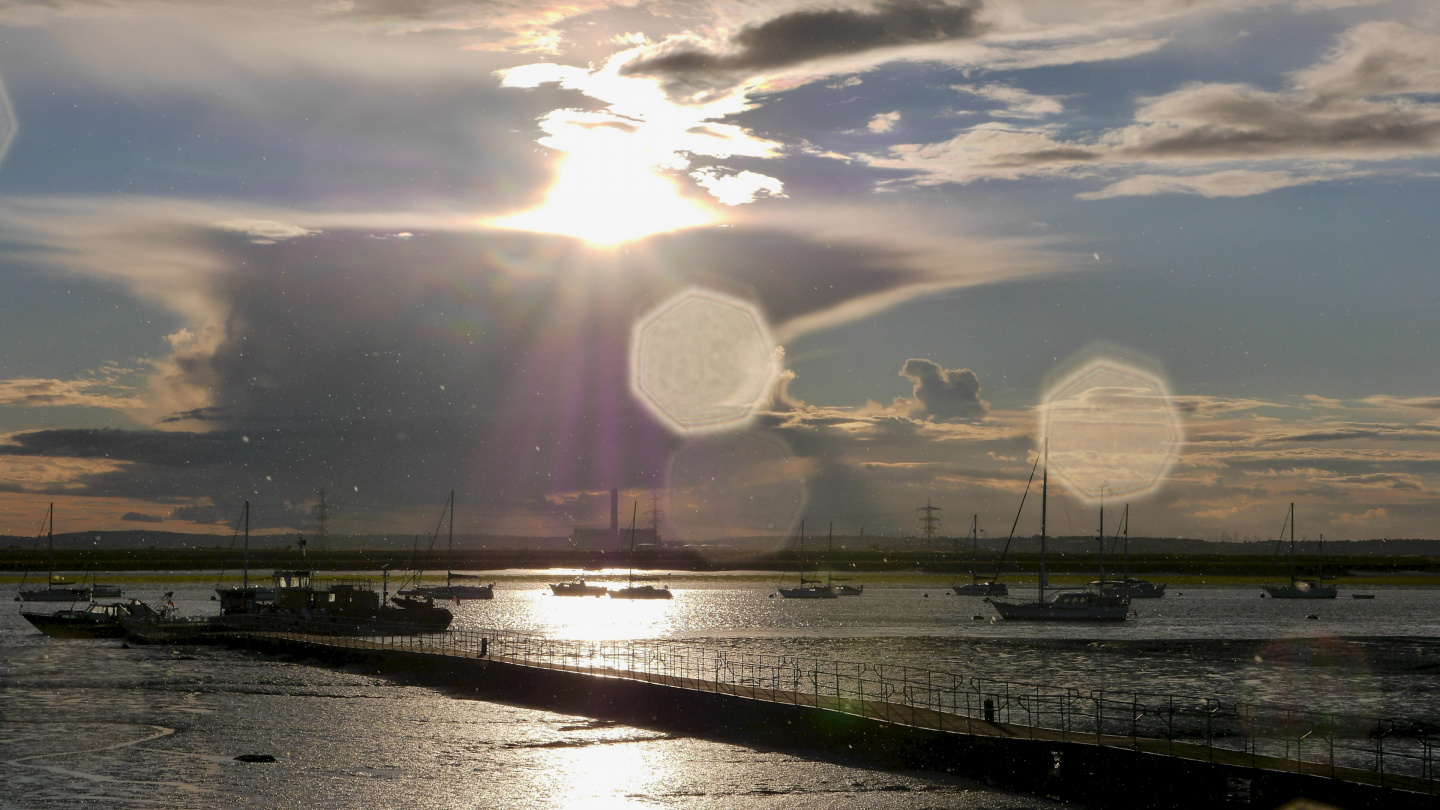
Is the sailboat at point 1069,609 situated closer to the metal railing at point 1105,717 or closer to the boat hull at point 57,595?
the metal railing at point 1105,717

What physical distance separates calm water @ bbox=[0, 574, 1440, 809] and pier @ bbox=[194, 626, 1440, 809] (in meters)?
2.12

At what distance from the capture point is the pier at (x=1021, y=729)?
3603 centimetres

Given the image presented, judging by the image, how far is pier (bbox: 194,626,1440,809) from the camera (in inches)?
1419

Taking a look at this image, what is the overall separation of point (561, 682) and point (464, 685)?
10056 mm

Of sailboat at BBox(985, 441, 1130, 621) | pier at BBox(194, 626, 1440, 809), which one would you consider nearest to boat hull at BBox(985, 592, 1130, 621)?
sailboat at BBox(985, 441, 1130, 621)

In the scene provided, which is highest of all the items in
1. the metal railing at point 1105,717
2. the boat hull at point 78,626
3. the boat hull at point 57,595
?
the metal railing at point 1105,717

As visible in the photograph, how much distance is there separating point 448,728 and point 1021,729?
25.2 metres

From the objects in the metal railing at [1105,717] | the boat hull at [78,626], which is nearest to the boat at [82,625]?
the boat hull at [78,626]

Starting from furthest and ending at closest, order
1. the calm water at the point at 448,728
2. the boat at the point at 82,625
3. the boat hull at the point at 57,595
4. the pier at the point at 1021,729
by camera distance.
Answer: the boat hull at the point at 57,595 → the boat at the point at 82,625 → the calm water at the point at 448,728 → the pier at the point at 1021,729

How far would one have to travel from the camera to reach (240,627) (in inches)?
Answer: 4109

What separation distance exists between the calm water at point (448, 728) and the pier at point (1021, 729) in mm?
2123

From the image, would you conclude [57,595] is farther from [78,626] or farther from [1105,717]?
[1105,717]

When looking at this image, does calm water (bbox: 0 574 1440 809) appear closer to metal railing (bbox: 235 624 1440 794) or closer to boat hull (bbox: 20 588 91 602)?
metal railing (bbox: 235 624 1440 794)

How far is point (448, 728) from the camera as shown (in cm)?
5391
